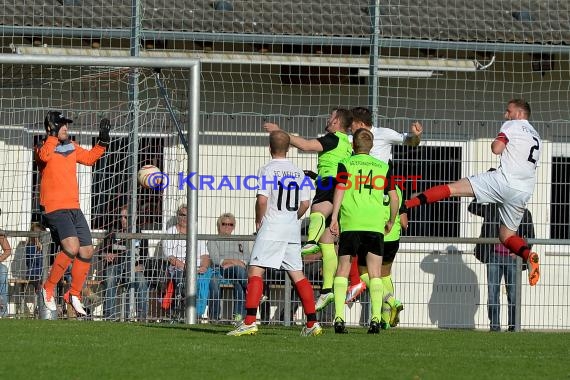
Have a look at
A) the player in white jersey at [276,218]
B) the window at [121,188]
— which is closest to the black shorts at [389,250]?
the player in white jersey at [276,218]

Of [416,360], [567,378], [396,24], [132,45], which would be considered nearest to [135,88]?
[132,45]

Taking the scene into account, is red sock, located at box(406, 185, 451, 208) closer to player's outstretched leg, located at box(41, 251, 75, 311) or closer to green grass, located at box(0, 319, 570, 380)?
green grass, located at box(0, 319, 570, 380)

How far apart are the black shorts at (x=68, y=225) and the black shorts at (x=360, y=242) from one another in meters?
3.25

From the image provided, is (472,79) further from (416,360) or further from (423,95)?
(416,360)

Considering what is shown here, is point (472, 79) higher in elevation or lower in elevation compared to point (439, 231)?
higher

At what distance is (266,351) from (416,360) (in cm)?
120

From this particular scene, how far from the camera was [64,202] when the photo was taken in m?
14.1

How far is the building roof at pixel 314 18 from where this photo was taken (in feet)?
55.8

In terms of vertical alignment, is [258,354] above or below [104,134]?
below

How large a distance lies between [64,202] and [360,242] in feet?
11.6

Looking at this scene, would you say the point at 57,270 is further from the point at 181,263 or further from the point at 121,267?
the point at 181,263

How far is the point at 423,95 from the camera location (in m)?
17.9

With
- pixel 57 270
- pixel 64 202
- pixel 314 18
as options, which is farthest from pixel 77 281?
pixel 314 18

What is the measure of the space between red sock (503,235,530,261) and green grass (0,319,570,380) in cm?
96
